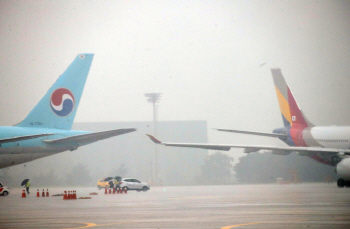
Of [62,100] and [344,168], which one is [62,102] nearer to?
[62,100]

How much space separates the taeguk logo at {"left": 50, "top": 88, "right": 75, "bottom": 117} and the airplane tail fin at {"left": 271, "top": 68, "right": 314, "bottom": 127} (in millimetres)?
22237

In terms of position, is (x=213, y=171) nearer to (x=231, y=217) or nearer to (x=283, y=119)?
(x=283, y=119)

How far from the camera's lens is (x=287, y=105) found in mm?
41531

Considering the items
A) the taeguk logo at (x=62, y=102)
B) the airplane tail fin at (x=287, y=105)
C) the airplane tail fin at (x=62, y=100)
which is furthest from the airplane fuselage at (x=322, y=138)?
the taeguk logo at (x=62, y=102)

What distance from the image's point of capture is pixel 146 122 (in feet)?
221

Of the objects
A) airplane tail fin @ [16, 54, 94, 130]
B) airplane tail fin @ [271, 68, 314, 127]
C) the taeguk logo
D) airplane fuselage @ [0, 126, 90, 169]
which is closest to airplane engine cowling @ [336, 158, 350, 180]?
airplane tail fin @ [271, 68, 314, 127]

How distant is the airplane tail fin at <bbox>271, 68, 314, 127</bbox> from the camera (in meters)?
40.1

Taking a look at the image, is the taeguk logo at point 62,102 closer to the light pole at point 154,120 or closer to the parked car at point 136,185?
the parked car at point 136,185

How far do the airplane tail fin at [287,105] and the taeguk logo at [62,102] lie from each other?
22.2m

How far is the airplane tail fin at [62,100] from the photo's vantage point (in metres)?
27.9

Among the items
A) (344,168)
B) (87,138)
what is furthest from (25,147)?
(344,168)

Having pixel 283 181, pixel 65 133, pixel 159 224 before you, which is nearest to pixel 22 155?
pixel 65 133

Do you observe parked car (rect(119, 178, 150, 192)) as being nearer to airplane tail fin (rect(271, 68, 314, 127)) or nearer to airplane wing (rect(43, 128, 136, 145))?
airplane wing (rect(43, 128, 136, 145))

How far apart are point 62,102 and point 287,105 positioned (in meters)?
23.3
